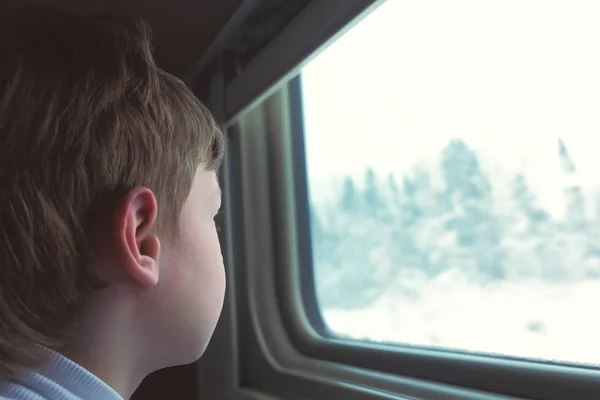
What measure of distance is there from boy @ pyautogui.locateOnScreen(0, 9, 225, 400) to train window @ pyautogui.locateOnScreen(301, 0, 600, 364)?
0.36 metres

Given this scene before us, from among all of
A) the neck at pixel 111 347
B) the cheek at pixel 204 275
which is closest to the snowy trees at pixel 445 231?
the cheek at pixel 204 275

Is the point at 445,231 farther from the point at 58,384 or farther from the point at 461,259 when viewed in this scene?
the point at 58,384

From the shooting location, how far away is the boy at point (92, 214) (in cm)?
67

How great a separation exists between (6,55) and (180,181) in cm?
21

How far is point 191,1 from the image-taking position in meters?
1.18

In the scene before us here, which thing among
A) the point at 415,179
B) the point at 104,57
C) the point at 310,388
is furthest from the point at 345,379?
the point at 104,57

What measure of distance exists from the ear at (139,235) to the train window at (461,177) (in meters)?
0.42

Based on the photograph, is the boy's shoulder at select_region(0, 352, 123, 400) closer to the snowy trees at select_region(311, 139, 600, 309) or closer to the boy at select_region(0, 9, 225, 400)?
the boy at select_region(0, 9, 225, 400)

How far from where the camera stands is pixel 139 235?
0.71 metres

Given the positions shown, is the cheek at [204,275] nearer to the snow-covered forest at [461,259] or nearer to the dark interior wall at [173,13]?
the snow-covered forest at [461,259]

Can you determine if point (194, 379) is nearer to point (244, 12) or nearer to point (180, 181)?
point (244, 12)

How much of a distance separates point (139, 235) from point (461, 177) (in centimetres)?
45

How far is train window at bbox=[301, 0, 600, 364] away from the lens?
0.77 m

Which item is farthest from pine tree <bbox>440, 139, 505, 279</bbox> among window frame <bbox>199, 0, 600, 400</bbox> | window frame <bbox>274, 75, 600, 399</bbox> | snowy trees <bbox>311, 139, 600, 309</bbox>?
window frame <bbox>199, 0, 600, 400</bbox>
